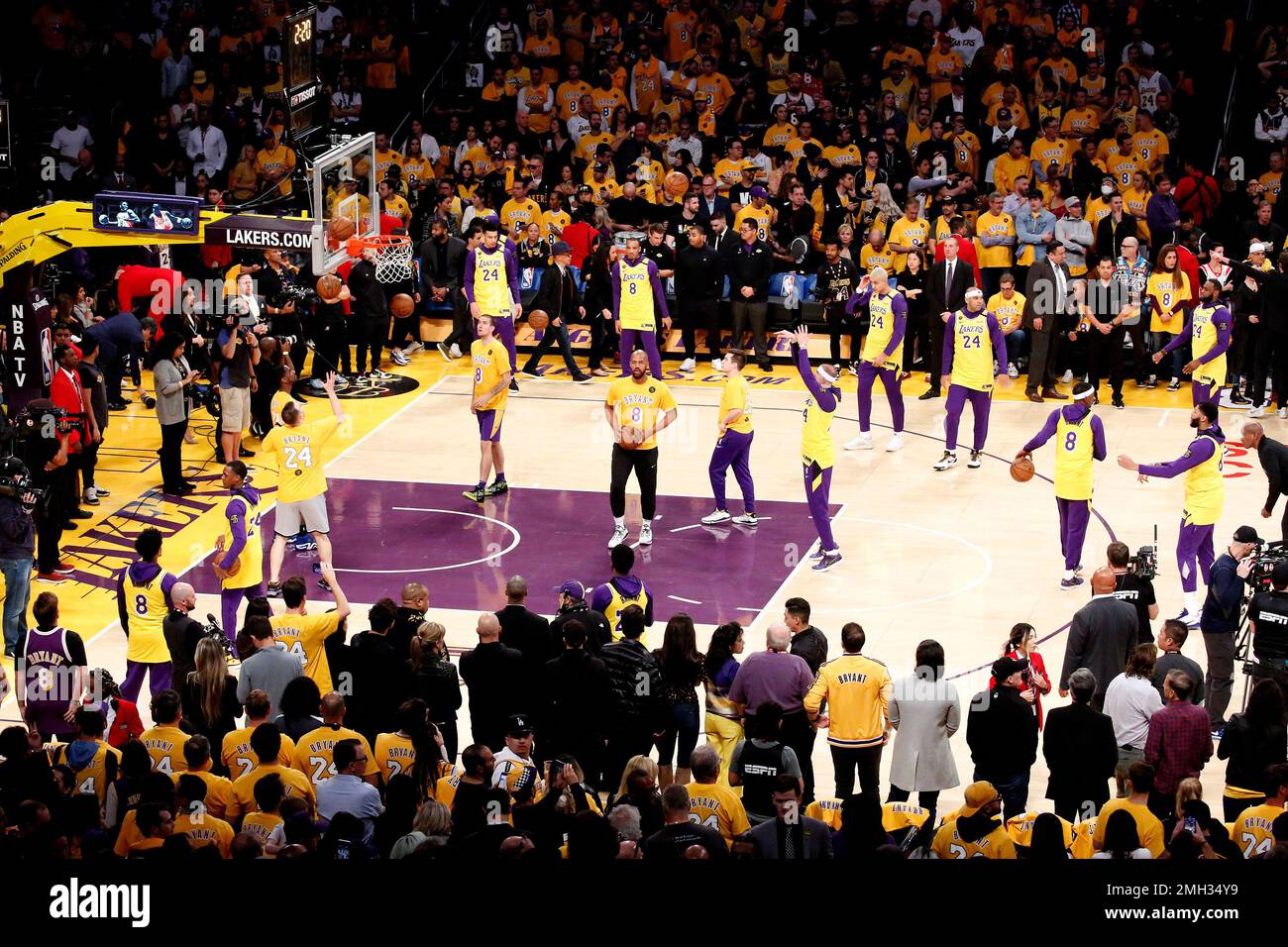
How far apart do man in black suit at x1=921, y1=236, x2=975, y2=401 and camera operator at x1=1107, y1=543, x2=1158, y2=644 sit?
9344 mm

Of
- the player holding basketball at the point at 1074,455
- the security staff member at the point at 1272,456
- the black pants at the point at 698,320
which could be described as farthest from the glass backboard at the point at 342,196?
the security staff member at the point at 1272,456

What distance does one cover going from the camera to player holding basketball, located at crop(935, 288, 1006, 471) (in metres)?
20.3

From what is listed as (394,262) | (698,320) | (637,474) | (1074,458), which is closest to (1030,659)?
(1074,458)

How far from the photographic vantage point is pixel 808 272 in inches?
1022

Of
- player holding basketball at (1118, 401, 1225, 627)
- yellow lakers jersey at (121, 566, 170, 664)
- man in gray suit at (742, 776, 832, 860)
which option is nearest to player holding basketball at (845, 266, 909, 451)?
player holding basketball at (1118, 401, 1225, 627)

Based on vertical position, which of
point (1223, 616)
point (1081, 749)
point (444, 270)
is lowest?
point (1081, 749)

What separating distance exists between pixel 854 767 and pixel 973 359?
8.60 m

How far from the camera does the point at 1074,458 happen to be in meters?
16.9

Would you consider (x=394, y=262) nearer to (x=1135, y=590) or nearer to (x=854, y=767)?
(x=1135, y=590)

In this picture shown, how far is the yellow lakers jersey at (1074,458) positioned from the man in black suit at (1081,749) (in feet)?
17.6

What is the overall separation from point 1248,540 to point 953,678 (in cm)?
268

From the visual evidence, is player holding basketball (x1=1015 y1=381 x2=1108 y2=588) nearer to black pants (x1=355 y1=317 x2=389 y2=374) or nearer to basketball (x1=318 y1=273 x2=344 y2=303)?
basketball (x1=318 y1=273 x2=344 y2=303)

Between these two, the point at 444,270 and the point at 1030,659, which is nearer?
the point at 1030,659
